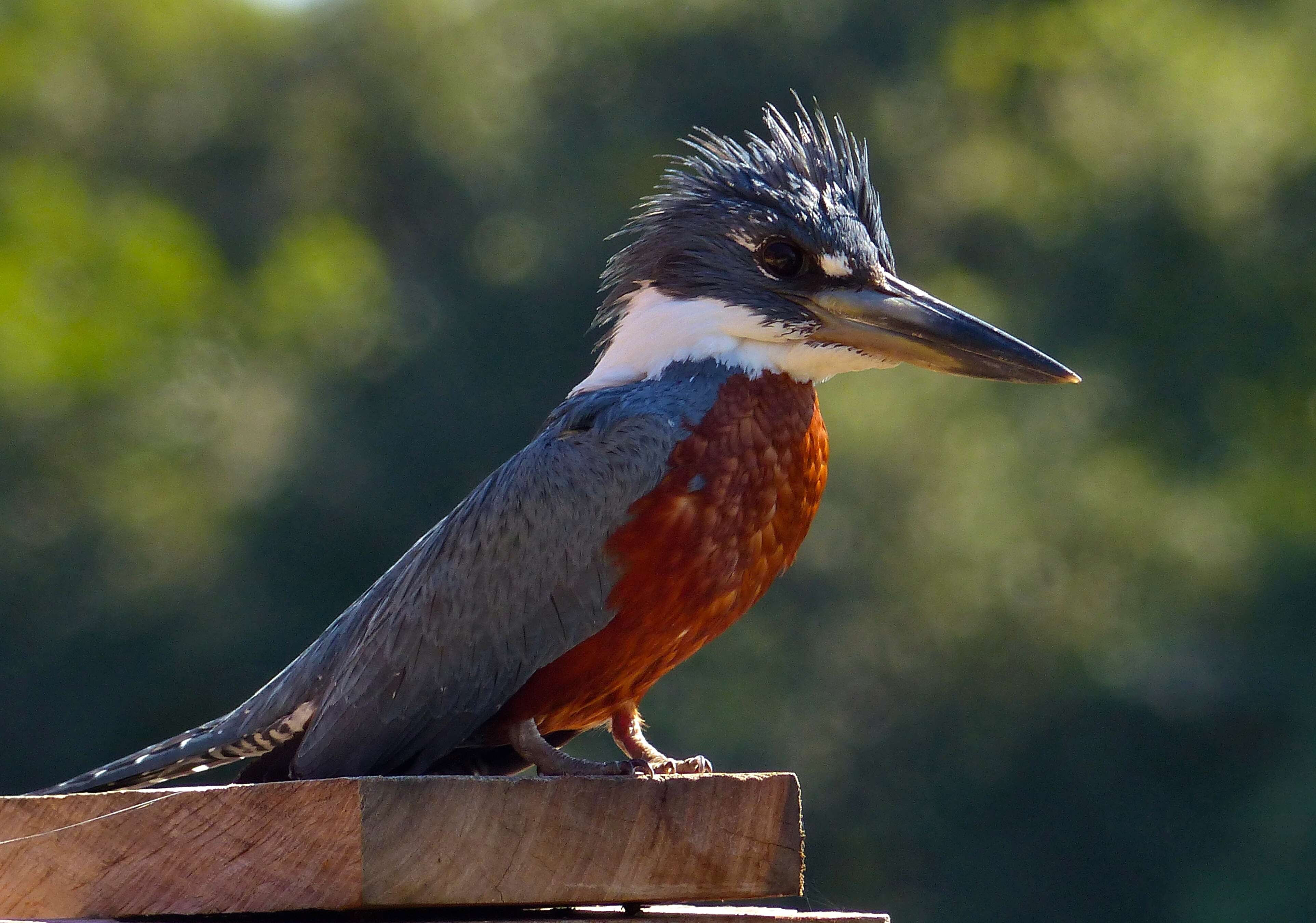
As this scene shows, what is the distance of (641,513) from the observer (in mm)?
3553

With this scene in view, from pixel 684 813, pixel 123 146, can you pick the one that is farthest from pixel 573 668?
pixel 123 146

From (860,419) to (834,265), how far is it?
5.29 meters

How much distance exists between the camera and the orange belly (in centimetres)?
355

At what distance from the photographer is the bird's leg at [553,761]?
3.06 metres

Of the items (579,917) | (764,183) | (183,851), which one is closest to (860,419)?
(764,183)

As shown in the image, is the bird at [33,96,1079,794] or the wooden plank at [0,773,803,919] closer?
the wooden plank at [0,773,803,919]

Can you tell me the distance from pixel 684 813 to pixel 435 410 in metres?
6.70

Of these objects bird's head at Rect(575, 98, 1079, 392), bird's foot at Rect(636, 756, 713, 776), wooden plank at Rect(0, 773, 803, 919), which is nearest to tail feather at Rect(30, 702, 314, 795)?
wooden plank at Rect(0, 773, 803, 919)

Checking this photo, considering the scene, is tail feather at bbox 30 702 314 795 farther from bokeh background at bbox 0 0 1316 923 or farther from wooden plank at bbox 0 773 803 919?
bokeh background at bbox 0 0 1316 923

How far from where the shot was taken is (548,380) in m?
9.28

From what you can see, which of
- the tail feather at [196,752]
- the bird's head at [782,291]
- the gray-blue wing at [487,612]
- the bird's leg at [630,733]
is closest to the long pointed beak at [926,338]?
the bird's head at [782,291]

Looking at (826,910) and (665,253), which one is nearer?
(826,910)

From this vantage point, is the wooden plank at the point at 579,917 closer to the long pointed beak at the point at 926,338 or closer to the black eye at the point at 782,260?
the long pointed beak at the point at 926,338

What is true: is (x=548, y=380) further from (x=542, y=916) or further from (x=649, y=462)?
(x=542, y=916)
